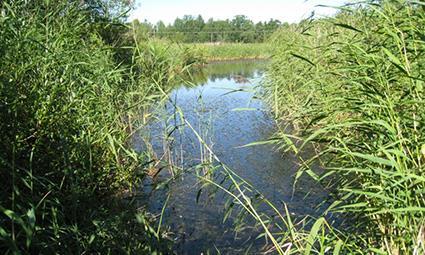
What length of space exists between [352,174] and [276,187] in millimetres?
2423

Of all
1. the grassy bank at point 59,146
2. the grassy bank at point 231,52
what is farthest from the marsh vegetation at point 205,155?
the grassy bank at point 231,52

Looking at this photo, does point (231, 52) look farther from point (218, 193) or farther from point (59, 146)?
point (59, 146)

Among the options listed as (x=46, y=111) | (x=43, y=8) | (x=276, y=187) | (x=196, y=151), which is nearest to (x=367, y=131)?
(x=46, y=111)

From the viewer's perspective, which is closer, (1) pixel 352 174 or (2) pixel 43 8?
(1) pixel 352 174

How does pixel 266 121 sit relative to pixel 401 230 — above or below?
below

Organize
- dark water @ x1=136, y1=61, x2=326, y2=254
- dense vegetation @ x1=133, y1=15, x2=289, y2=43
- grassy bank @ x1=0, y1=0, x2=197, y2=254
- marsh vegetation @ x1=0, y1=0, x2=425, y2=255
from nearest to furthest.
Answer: marsh vegetation @ x1=0, y1=0, x2=425, y2=255 → grassy bank @ x1=0, y1=0, x2=197, y2=254 → dark water @ x1=136, y1=61, x2=326, y2=254 → dense vegetation @ x1=133, y1=15, x2=289, y2=43

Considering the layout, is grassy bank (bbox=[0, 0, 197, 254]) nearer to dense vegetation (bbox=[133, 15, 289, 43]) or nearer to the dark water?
the dark water

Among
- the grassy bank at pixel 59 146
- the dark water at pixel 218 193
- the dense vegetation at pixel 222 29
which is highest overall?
the dense vegetation at pixel 222 29

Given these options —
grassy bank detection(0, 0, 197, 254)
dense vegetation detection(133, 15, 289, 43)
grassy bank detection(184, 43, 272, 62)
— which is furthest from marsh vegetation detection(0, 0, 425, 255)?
dense vegetation detection(133, 15, 289, 43)

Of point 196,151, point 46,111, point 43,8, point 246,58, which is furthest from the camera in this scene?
point 246,58

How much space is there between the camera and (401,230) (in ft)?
7.04

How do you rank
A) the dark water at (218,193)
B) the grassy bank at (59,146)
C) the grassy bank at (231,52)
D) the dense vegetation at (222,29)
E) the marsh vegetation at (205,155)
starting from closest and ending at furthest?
the marsh vegetation at (205,155)
the grassy bank at (59,146)
the dark water at (218,193)
the grassy bank at (231,52)
the dense vegetation at (222,29)

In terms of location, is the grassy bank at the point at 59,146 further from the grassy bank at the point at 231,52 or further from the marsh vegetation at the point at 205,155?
the grassy bank at the point at 231,52

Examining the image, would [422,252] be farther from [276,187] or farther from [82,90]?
[276,187]
